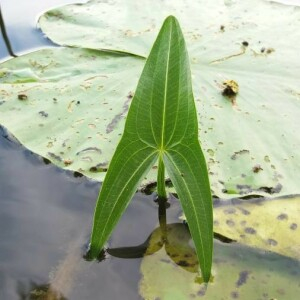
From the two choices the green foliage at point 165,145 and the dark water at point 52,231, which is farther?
the dark water at point 52,231

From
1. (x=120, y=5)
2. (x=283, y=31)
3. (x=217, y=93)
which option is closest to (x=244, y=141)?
(x=217, y=93)

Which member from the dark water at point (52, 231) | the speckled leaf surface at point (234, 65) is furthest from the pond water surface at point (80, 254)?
the speckled leaf surface at point (234, 65)

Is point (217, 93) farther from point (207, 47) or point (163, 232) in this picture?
point (163, 232)

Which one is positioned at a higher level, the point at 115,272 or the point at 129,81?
the point at 129,81

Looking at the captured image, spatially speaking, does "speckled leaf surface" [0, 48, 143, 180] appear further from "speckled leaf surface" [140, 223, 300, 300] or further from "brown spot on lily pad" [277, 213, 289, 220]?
"brown spot on lily pad" [277, 213, 289, 220]

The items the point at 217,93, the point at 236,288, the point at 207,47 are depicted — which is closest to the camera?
the point at 236,288

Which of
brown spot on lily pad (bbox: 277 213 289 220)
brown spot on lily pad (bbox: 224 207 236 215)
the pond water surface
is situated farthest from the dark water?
brown spot on lily pad (bbox: 277 213 289 220)

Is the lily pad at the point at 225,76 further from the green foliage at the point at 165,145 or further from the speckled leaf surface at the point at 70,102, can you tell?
the green foliage at the point at 165,145
